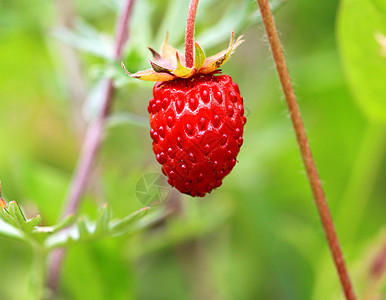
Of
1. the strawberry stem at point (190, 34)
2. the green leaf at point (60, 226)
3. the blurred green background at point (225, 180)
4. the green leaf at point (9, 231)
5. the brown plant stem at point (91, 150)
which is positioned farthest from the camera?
the blurred green background at point (225, 180)

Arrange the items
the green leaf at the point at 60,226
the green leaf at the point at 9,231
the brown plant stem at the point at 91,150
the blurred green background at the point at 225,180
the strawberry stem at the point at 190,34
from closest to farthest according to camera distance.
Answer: the strawberry stem at the point at 190,34 → the green leaf at the point at 60,226 → the green leaf at the point at 9,231 → the brown plant stem at the point at 91,150 → the blurred green background at the point at 225,180

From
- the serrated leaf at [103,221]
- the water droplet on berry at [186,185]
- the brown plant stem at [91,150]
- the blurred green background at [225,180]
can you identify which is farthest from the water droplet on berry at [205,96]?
the blurred green background at [225,180]

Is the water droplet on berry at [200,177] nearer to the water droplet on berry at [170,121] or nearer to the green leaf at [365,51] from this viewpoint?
the water droplet on berry at [170,121]

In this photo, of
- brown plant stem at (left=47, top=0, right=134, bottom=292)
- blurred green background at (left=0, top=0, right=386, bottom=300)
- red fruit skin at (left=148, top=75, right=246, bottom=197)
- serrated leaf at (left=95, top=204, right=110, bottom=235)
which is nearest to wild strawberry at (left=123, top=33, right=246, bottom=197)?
red fruit skin at (left=148, top=75, right=246, bottom=197)

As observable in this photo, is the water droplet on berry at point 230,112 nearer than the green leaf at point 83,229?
Yes

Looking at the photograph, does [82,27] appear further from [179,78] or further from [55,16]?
[55,16]

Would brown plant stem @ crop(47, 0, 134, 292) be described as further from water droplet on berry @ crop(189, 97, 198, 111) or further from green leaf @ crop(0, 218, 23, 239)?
water droplet on berry @ crop(189, 97, 198, 111)
